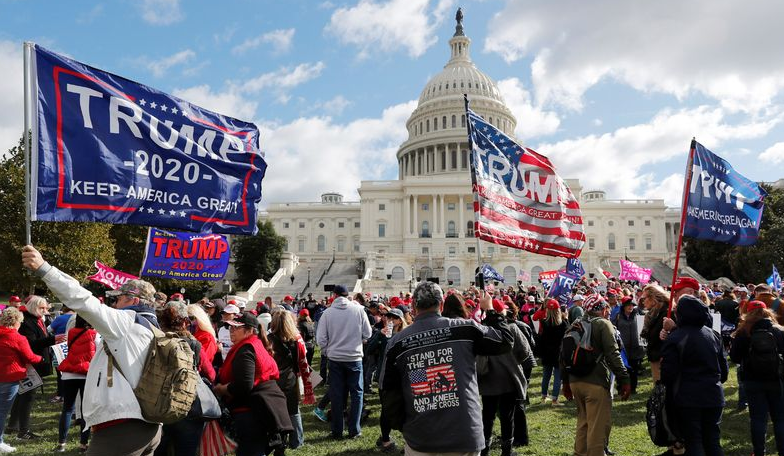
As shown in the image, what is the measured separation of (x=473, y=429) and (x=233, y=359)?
2308 mm

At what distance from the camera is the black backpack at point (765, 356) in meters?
6.89

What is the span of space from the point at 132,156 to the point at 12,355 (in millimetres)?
3929

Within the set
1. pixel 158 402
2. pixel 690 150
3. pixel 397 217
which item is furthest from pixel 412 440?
pixel 397 217

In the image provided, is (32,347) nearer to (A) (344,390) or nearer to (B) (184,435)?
(A) (344,390)

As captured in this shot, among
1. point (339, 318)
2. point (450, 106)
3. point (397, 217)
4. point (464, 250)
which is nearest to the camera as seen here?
point (339, 318)

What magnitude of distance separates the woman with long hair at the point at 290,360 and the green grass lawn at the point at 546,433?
106 centimetres

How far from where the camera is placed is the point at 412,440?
428cm

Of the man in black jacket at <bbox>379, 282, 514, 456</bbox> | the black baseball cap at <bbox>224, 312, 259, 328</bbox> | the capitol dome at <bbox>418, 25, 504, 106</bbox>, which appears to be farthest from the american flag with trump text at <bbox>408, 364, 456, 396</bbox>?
the capitol dome at <bbox>418, 25, 504, 106</bbox>

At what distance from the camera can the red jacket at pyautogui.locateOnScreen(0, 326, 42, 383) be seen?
7949 mm

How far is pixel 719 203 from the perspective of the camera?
10.0 meters

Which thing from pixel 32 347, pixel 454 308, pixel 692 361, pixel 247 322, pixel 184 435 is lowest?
pixel 184 435

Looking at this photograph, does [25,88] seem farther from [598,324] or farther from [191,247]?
[191,247]

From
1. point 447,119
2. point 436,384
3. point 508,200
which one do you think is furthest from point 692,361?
point 447,119

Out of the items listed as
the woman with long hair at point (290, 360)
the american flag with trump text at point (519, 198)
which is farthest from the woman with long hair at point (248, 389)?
the american flag with trump text at point (519, 198)
